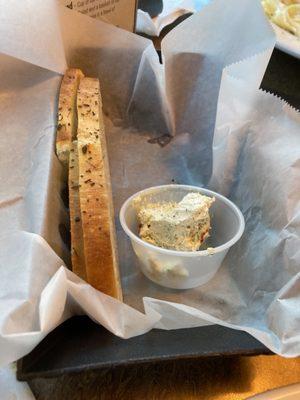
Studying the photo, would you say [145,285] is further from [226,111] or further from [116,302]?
[226,111]

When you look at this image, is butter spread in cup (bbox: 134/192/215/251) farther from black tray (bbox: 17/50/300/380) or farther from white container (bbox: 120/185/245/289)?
black tray (bbox: 17/50/300/380)

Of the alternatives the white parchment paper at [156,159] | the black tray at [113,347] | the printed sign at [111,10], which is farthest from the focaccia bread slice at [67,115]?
the black tray at [113,347]

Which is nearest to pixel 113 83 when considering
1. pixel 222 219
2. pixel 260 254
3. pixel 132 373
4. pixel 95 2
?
pixel 95 2

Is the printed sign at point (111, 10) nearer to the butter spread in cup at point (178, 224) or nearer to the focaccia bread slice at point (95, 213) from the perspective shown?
the focaccia bread slice at point (95, 213)

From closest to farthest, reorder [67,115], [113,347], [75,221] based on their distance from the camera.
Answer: [113,347], [75,221], [67,115]

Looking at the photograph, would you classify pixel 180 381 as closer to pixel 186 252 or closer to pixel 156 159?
pixel 186 252

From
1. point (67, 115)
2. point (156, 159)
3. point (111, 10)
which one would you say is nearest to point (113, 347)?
point (67, 115)
